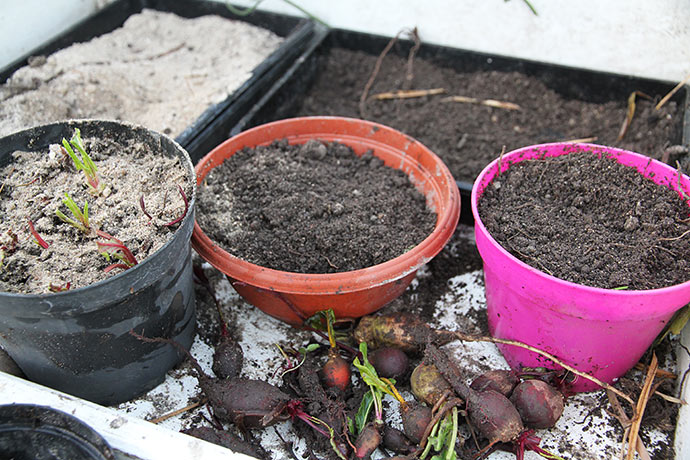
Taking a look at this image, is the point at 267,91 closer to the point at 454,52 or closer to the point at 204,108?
the point at 204,108

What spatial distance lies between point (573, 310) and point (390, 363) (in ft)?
1.66

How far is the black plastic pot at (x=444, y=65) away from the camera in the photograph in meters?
2.23

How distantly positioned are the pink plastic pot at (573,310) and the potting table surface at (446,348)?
3.6 inches

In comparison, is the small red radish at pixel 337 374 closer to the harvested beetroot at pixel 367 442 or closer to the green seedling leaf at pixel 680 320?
the harvested beetroot at pixel 367 442

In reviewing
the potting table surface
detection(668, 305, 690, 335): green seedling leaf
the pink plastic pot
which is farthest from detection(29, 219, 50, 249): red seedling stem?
detection(668, 305, 690, 335): green seedling leaf

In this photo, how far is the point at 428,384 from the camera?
4.55 ft

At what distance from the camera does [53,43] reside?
246cm

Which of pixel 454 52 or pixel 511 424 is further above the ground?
pixel 454 52

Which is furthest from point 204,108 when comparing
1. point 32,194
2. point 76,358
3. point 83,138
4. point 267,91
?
point 76,358

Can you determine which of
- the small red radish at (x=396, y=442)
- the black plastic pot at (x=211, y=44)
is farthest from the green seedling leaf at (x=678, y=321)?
the black plastic pot at (x=211, y=44)

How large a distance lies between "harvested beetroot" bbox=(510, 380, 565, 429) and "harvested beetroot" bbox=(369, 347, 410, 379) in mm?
307

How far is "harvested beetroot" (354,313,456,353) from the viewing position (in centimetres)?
151

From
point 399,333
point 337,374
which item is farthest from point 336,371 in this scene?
point 399,333

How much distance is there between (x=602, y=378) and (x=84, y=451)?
1325 millimetres
